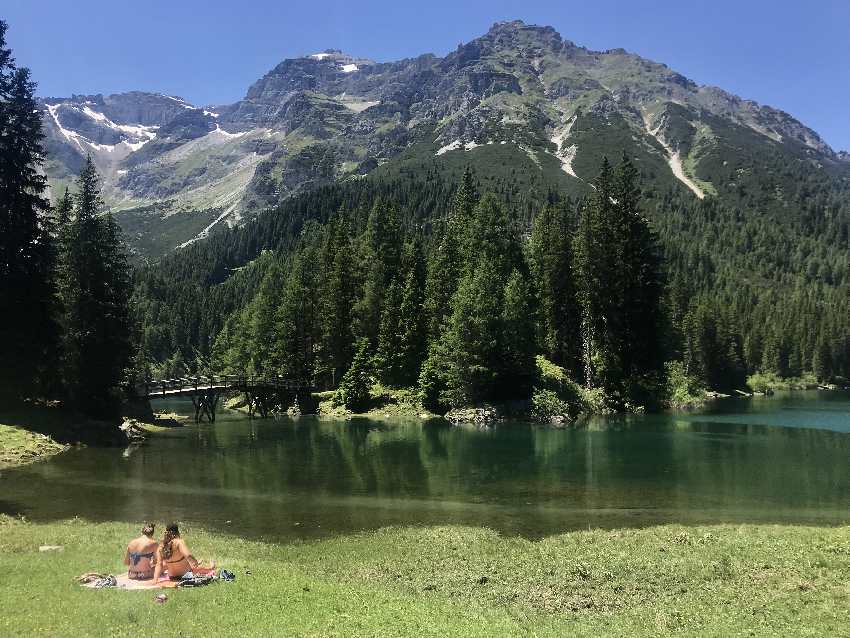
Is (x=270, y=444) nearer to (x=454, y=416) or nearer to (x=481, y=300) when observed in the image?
(x=454, y=416)

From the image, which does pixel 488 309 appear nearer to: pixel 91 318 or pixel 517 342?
pixel 517 342

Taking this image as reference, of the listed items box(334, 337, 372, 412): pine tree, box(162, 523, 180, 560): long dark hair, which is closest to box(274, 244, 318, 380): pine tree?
box(334, 337, 372, 412): pine tree

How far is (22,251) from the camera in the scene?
46.2 m

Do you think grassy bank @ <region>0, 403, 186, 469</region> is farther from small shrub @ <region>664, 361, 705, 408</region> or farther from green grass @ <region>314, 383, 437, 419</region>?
small shrub @ <region>664, 361, 705, 408</region>

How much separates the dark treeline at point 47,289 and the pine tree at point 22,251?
0.22 ft

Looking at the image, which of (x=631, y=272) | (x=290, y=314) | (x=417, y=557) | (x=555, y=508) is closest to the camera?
(x=417, y=557)

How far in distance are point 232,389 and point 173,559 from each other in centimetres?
6803

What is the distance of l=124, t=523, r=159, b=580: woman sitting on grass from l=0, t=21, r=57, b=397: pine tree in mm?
37798

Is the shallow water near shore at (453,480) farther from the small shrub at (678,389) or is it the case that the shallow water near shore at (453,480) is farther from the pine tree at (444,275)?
the pine tree at (444,275)

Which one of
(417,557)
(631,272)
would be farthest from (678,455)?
(631,272)

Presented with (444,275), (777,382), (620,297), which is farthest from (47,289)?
(777,382)

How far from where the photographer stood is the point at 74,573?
51.2ft

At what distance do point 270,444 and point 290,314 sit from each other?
118 feet

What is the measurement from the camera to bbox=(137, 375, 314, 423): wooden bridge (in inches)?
2749
